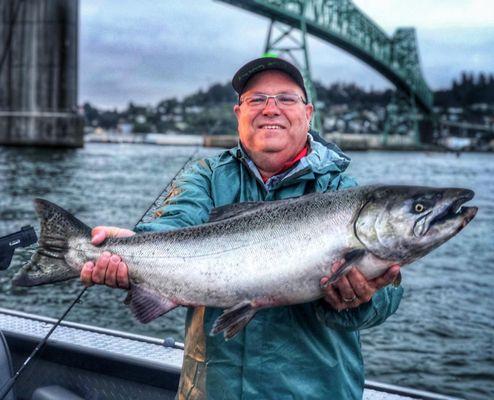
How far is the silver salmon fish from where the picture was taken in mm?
2131

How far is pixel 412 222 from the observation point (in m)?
2.13

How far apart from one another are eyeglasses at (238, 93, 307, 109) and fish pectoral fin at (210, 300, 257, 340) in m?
0.76

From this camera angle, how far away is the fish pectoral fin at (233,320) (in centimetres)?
212

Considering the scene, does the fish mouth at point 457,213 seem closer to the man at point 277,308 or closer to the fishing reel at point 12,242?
the man at point 277,308

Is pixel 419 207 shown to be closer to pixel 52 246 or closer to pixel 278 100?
pixel 278 100

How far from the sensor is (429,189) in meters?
2.19

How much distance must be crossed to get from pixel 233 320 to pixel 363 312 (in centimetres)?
42

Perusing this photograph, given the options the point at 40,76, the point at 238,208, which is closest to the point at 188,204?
the point at 238,208

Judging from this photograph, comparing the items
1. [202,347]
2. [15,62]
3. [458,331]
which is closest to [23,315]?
[202,347]

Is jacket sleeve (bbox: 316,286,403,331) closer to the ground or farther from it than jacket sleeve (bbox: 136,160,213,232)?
closer to the ground

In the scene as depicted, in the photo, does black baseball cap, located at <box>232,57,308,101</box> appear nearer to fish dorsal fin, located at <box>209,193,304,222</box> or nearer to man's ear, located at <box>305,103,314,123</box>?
man's ear, located at <box>305,103,314,123</box>

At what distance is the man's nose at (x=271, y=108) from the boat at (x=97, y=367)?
1.28 m

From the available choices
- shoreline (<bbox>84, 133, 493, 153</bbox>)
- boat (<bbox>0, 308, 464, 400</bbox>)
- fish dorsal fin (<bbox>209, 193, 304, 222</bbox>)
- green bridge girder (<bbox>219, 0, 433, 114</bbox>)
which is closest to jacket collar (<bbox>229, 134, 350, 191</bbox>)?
fish dorsal fin (<bbox>209, 193, 304, 222</bbox>)

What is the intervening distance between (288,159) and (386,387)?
1.22m
